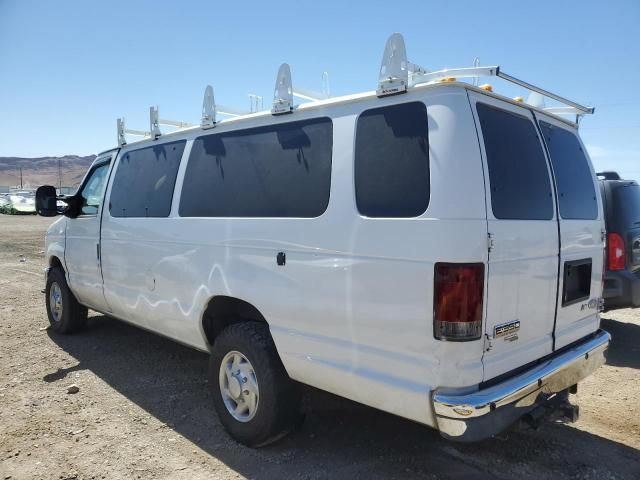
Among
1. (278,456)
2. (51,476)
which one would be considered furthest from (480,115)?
(51,476)

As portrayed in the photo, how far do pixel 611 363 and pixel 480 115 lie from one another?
401 cm

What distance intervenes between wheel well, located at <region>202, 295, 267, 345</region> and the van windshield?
4467 millimetres

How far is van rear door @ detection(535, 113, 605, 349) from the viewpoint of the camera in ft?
9.96

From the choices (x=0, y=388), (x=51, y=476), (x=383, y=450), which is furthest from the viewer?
(x=0, y=388)

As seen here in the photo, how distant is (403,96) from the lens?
8.45 ft

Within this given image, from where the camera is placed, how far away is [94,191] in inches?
208

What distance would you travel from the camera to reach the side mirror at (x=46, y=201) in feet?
17.5

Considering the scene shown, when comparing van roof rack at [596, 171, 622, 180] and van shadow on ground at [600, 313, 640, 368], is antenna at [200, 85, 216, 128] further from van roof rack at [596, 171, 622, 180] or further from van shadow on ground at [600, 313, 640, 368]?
van roof rack at [596, 171, 622, 180]

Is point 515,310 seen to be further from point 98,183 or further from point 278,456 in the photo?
point 98,183

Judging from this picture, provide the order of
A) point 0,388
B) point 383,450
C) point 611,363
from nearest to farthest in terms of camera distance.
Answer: point 383,450 → point 0,388 → point 611,363

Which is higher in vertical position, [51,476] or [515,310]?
[515,310]

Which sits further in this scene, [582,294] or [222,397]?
[222,397]

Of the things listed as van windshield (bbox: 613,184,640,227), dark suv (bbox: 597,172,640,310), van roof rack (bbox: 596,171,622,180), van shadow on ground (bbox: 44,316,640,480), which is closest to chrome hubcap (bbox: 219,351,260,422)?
van shadow on ground (bbox: 44,316,640,480)

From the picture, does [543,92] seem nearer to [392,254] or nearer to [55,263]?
[392,254]
